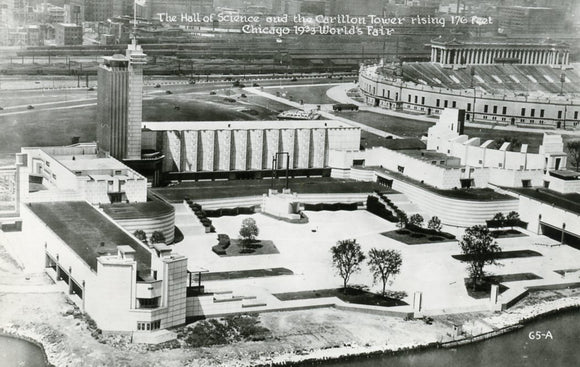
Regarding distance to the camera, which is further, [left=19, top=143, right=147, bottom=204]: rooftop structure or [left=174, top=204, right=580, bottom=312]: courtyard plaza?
[left=19, top=143, right=147, bottom=204]: rooftop structure

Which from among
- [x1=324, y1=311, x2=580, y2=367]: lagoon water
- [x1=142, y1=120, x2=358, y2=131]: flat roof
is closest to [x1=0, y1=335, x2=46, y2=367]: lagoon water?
[x1=324, y1=311, x2=580, y2=367]: lagoon water

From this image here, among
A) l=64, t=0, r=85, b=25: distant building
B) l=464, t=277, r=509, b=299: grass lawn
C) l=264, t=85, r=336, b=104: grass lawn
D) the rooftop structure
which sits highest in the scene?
l=64, t=0, r=85, b=25: distant building

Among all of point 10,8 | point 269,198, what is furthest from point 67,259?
point 10,8

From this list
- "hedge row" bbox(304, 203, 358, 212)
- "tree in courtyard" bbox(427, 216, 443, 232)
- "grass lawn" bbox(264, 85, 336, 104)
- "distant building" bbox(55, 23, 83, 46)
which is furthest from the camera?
"distant building" bbox(55, 23, 83, 46)

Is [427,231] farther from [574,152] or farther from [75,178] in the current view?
[574,152]

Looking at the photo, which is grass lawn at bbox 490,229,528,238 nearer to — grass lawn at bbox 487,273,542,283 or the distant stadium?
grass lawn at bbox 487,273,542,283

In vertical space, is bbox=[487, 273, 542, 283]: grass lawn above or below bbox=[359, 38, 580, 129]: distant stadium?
below

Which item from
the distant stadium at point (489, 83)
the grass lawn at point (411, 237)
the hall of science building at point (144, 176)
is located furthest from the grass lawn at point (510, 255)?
the distant stadium at point (489, 83)

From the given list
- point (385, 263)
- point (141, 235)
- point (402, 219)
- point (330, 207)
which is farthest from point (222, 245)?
point (402, 219)
